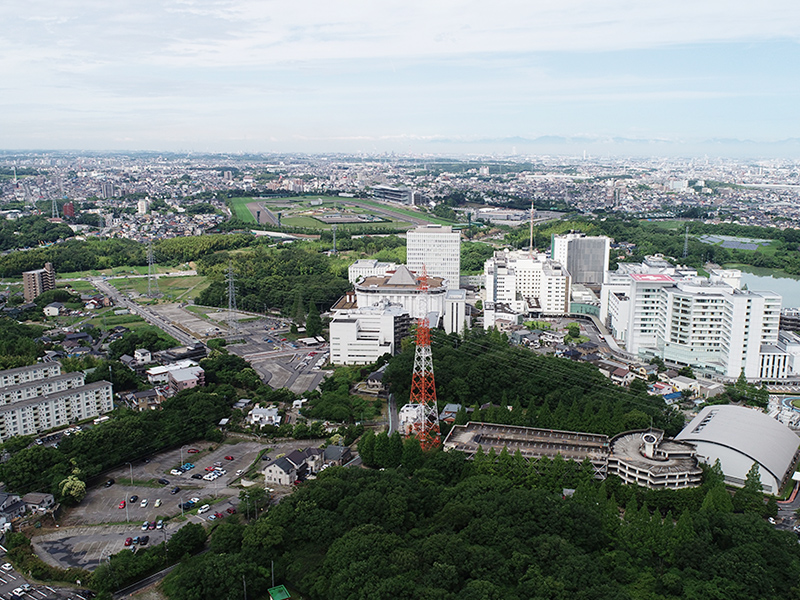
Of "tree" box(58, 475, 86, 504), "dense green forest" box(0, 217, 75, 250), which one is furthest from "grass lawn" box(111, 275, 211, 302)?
"tree" box(58, 475, 86, 504)

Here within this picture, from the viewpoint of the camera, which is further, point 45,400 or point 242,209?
point 242,209

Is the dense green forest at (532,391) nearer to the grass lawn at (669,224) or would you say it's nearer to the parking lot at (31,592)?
the parking lot at (31,592)

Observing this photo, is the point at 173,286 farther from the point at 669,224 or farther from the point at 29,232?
the point at 669,224

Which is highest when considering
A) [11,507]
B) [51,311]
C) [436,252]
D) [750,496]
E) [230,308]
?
[436,252]

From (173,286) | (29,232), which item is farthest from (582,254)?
(29,232)

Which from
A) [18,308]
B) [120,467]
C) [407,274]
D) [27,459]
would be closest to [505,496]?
[120,467]
